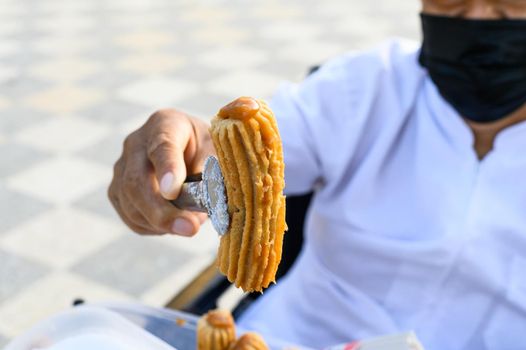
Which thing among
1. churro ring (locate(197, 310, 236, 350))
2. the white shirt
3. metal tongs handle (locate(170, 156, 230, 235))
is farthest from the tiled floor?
metal tongs handle (locate(170, 156, 230, 235))

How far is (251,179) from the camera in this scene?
→ 1.96 ft

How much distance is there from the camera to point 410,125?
1233 mm

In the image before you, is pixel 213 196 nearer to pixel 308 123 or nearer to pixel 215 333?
pixel 215 333

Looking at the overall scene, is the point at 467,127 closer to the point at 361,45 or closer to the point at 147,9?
the point at 361,45

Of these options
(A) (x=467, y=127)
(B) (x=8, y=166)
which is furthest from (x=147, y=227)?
(B) (x=8, y=166)

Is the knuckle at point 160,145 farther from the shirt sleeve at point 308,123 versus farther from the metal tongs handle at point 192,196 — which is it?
the shirt sleeve at point 308,123

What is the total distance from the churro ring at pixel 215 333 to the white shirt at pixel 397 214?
1.16 ft

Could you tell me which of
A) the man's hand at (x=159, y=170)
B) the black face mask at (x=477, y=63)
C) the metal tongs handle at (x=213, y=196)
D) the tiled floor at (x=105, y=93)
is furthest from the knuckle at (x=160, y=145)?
the tiled floor at (x=105, y=93)

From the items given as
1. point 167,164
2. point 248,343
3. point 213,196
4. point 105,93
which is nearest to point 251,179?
point 213,196

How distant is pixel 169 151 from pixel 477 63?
2.37 ft

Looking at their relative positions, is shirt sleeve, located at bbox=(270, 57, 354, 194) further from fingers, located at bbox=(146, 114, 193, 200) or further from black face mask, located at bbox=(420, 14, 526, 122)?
fingers, located at bbox=(146, 114, 193, 200)

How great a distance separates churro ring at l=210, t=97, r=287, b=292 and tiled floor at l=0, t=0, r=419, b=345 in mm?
1564

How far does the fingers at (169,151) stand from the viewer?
0.74 metres

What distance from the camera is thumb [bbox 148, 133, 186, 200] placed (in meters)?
0.73
